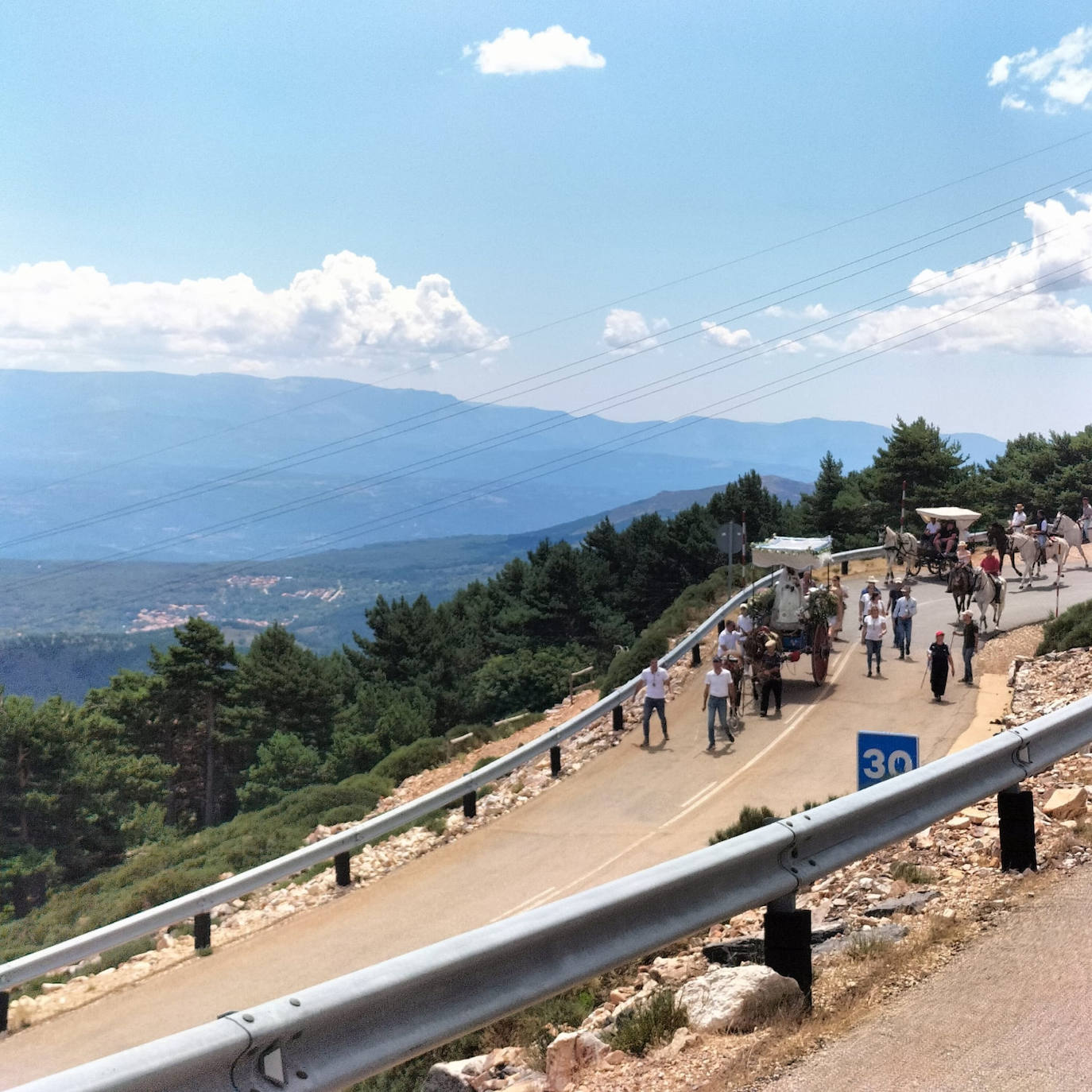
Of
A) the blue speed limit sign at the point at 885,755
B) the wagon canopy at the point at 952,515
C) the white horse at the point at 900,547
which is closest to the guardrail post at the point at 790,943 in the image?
the blue speed limit sign at the point at 885,755

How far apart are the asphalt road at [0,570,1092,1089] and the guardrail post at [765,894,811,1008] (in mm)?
8200

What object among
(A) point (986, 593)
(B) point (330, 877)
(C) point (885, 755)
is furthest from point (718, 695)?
(C) point (885, 755)

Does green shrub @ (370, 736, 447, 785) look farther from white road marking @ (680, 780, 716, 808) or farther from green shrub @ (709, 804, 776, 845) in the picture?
green shrub @ (709, 804, 776, 845)

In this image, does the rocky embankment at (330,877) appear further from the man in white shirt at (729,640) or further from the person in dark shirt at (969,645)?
the person in dark shirt at (969,645)

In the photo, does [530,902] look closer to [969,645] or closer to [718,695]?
[718,695]

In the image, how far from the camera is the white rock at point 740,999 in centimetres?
449

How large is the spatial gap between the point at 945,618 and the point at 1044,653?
684 cm

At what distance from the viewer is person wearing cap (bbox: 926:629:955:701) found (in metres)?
20.3

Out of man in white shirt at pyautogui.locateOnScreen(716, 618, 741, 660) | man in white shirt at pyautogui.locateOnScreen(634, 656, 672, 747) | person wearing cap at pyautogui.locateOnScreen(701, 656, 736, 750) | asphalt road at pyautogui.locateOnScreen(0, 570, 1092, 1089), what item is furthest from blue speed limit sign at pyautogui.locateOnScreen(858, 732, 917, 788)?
man in white shirt at pyautogui.locateOnScreen(716, 618, 741, 660)

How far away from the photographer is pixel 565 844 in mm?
16266

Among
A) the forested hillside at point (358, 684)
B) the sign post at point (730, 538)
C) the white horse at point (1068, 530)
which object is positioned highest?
the sign post at point (730, 538)

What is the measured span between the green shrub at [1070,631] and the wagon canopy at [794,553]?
4281 mm

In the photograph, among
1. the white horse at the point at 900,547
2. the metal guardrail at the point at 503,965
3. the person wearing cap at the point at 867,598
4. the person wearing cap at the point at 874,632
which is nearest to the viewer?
the metal guardrail at the point at 503,965

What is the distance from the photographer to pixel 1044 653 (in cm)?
2100
